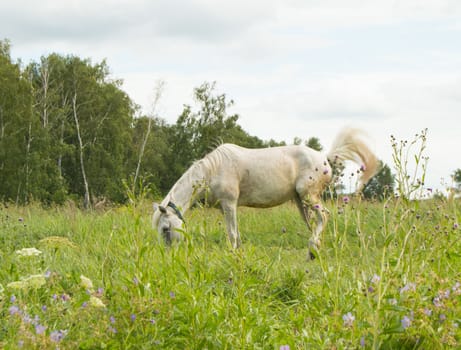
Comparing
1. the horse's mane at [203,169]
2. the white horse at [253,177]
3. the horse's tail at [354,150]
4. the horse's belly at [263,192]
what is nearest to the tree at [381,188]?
the horse's tail at [354,150]

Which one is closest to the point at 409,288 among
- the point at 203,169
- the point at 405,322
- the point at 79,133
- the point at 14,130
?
the point at 405,322

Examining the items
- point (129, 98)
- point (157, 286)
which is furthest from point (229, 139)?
point (157, 286)

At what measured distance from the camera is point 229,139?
48.2 metres

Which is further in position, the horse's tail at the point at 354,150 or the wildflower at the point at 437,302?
the horse's tail at the point at 354,150

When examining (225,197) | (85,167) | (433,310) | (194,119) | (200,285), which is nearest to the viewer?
(433,310)

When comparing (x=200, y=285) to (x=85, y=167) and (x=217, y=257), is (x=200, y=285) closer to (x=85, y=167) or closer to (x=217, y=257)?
(x=217, y=257)

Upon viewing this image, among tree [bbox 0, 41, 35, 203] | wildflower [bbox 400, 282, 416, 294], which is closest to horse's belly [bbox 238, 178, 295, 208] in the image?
wildflower [bbox 400, 282, 416, 294]

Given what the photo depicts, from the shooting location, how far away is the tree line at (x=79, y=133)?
39438 mm

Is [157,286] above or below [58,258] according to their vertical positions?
above

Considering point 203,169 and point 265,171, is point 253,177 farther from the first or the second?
point 203,169

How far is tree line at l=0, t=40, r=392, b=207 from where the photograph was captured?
39438 millimetres

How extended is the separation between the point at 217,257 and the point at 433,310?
3.34 metres

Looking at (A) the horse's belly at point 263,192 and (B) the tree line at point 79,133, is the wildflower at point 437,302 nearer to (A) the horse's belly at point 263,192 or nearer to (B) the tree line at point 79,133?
(A) the horse's belly at point 263,192

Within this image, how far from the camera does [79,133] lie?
45688 millimetres
